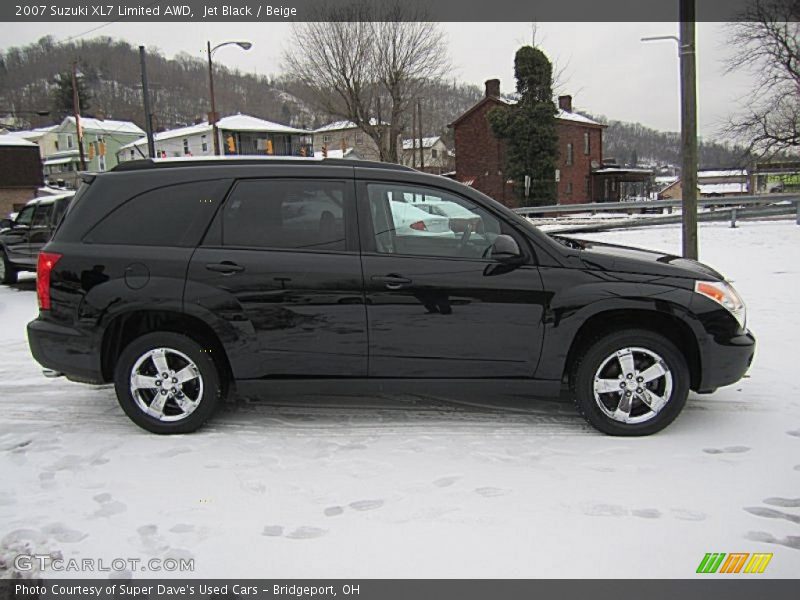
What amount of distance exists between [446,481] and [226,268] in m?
2.03

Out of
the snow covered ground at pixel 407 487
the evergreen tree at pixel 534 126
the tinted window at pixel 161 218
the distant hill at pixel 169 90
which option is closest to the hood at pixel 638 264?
the snow covered ground at pixel 407 487

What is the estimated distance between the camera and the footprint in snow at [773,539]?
3028 millimetres

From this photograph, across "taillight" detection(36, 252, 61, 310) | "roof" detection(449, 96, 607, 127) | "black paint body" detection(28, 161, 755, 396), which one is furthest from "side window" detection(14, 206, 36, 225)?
"roof" detection(449, 96, 607, 127)

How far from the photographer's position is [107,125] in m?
75.9

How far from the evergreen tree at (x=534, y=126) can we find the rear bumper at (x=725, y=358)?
34405 millimetres

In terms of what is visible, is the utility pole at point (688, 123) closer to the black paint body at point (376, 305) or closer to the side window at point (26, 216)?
the black paint body at point (376, 305)

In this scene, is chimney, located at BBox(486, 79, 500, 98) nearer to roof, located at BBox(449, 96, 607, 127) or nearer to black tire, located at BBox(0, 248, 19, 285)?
roof, located at BBox(449, 96, 607, 127)

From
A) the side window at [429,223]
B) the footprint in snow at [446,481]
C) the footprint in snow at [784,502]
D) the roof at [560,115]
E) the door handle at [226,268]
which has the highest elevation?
the roof at [560,115]

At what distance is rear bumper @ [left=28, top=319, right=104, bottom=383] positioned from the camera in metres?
4.31

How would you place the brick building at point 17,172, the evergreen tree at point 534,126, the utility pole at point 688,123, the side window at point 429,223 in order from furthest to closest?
the brick building at point 17,172 < the evergreen tree at point 534,126 < the utility pole at point 688,123 < the side window at point 429,223

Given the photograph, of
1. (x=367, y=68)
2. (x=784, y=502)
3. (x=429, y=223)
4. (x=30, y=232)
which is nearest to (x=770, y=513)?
(x=784, y=502)

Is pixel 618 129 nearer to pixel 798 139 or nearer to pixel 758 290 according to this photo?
pixel 798 139
